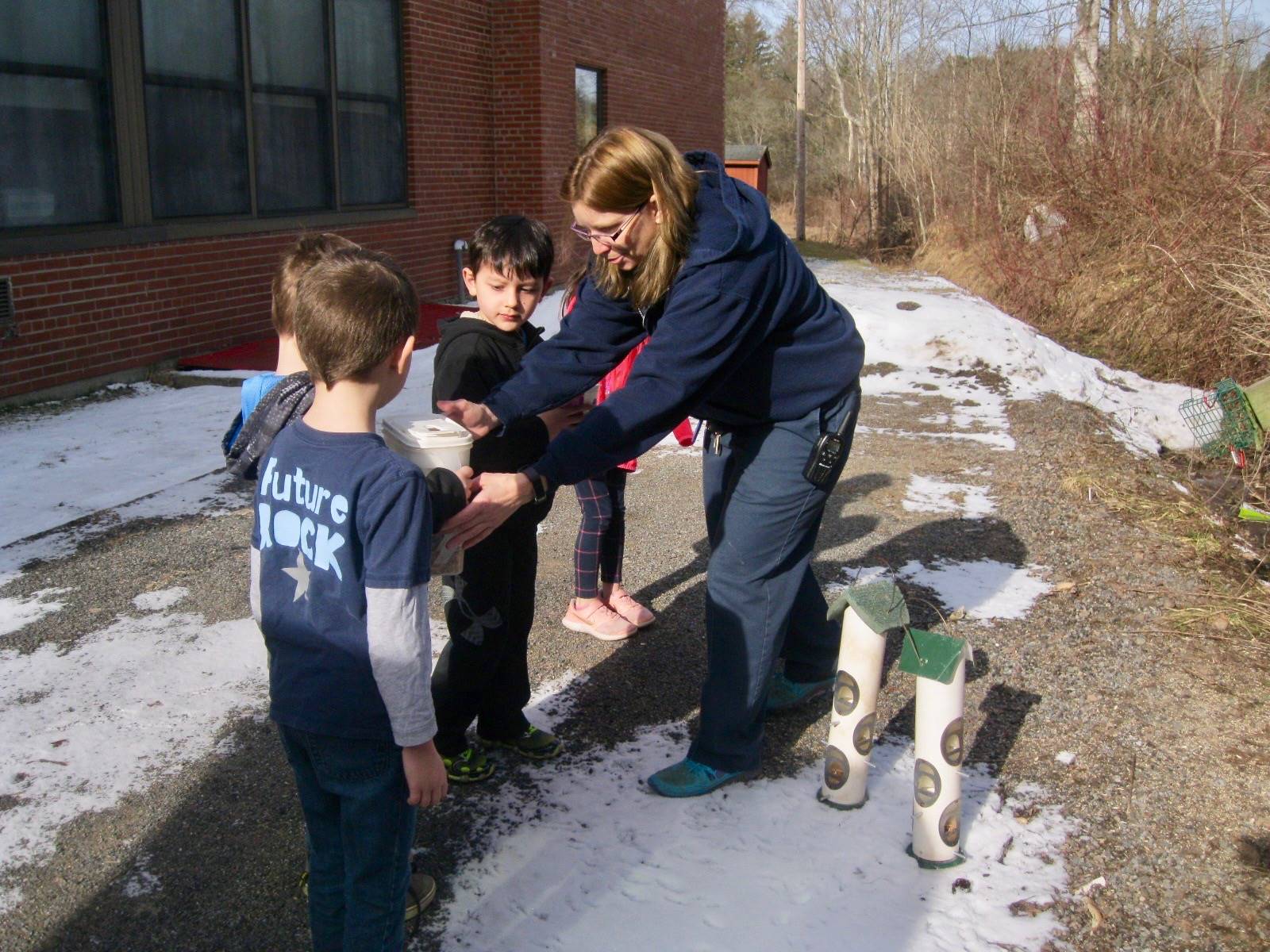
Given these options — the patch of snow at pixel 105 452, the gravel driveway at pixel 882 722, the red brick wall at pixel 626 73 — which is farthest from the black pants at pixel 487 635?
the red brick wall at pixel 626 73

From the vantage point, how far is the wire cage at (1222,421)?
7.22 metres

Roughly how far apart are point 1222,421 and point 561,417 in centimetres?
606

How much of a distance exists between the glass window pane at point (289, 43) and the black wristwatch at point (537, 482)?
807cm

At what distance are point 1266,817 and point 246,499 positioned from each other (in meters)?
4.77

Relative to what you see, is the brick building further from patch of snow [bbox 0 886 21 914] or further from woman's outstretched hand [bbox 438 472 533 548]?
woman's outstretched hand [bbox 438 472 533 548]

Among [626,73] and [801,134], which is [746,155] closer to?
[801,134]

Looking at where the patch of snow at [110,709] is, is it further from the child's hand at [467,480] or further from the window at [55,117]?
the window at [55,117]

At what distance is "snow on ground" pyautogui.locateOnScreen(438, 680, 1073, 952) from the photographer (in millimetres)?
2615

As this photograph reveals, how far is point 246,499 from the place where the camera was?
19.5 feet

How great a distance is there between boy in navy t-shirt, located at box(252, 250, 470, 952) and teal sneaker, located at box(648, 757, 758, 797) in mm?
1121

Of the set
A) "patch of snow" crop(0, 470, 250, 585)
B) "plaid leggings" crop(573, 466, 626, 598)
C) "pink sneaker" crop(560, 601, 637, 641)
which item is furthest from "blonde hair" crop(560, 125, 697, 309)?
"patch of snow" crop(0, 470, 250, 585)

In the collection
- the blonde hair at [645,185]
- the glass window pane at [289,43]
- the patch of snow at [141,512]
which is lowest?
the patch of snow at [141,512]

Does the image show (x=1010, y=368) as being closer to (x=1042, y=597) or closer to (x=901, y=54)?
(x=1042, y=597)

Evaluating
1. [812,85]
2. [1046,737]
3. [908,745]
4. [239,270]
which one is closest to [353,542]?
[908,745]
